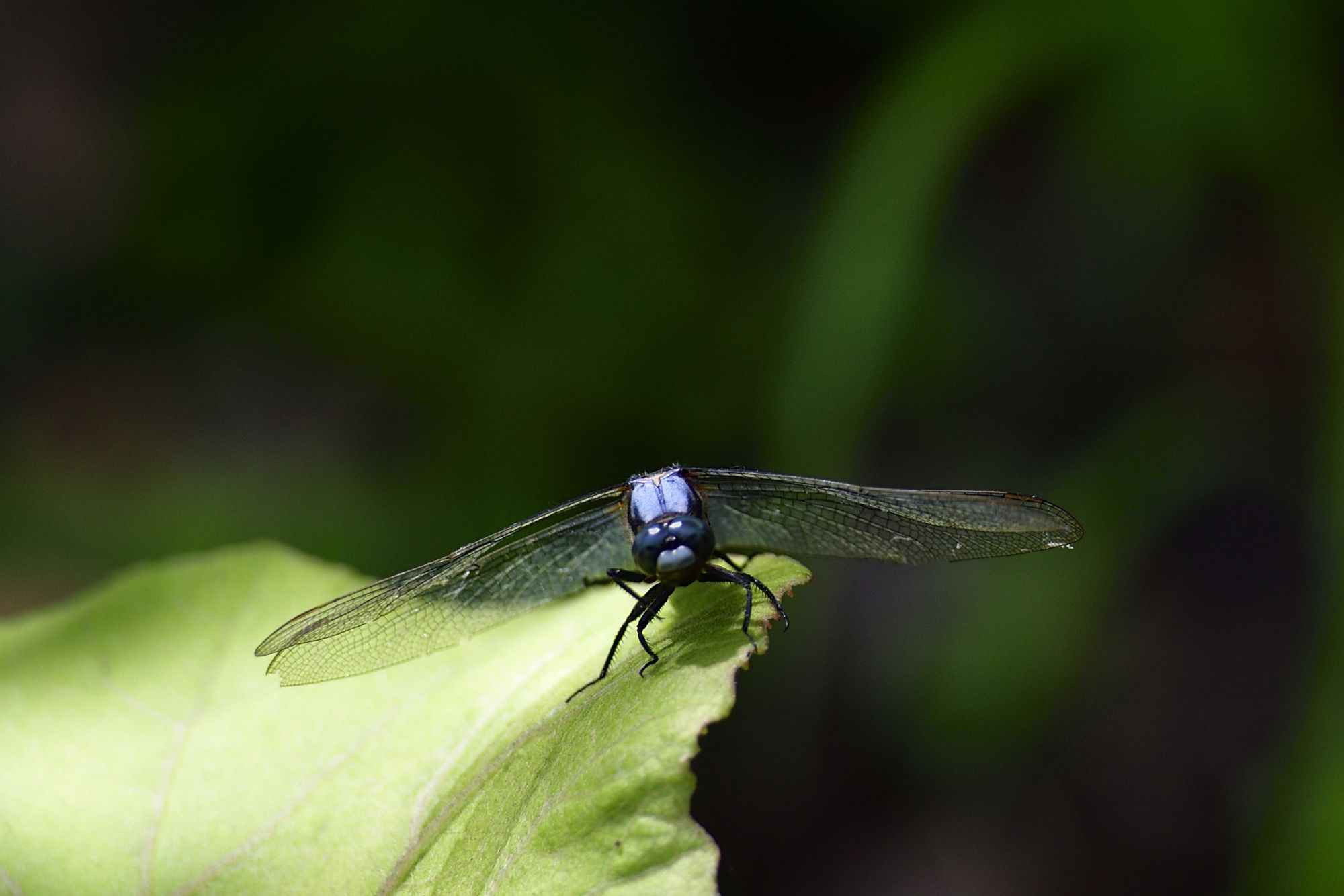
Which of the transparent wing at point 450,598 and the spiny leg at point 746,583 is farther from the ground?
the transparent wing at point 450,598

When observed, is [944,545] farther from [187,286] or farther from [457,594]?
[187,286]

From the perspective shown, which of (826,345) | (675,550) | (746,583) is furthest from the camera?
(826,345)

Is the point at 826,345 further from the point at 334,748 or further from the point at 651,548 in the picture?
the point at 334,748

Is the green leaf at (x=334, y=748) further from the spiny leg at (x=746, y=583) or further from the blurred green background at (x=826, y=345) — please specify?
the blurred green background at (x=826, y=345)

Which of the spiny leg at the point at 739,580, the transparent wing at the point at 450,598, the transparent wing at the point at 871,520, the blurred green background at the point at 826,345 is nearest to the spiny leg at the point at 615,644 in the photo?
the spiny leg at the point at 739,580

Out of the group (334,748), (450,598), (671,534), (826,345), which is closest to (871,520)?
(671,534)

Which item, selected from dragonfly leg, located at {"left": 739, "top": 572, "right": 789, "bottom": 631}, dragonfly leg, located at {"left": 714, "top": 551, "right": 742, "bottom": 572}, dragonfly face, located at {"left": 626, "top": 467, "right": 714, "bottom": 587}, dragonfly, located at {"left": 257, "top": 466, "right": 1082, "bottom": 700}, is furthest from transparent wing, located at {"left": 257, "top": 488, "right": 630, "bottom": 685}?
dragonfly leg, located at {"left": 739, "top": 572, "right": 789, "bottom": 631}
